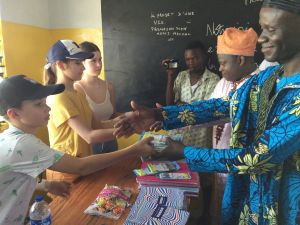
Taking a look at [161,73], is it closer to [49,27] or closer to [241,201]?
[49,27]

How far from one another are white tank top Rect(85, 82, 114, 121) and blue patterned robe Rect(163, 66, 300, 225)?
143cm

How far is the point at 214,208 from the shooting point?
2486 millimetres

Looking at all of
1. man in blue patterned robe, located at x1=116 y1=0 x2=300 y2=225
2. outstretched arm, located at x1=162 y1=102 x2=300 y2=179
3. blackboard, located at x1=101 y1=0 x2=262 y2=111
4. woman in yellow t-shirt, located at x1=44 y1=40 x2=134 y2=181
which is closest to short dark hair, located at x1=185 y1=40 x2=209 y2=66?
blackboard, located at x1=101 y1=0 x2=262 y2=111

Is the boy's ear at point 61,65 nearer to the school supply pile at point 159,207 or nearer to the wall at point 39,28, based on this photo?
the school supply pile at point 159,207

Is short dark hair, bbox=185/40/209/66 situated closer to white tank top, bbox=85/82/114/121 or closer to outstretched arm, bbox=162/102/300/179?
white tank top, bbox=85/82/114/121

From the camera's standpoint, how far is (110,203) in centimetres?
134

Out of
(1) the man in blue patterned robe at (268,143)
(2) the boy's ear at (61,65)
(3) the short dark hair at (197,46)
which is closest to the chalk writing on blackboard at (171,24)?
(3) the short dark hair at (197,46)

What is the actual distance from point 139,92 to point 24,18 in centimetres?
158

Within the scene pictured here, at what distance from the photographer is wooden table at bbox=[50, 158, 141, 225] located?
1.26 metres

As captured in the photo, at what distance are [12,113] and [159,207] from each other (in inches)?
32.9

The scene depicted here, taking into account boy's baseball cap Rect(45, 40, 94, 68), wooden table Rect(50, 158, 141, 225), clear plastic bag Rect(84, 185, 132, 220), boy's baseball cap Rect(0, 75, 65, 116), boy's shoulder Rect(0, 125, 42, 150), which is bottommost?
wooden table Rect(50, 158, 141, 225)

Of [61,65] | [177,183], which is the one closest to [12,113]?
[61,65]

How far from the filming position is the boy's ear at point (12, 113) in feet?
4.33

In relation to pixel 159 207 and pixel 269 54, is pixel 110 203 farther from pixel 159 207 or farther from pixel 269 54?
pixel 269 54
